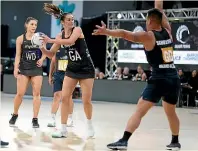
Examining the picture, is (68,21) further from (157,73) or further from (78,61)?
(157,73)

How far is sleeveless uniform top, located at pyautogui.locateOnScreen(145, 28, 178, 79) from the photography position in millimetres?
5395

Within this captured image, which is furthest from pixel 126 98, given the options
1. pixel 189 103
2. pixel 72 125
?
pixel 72 125

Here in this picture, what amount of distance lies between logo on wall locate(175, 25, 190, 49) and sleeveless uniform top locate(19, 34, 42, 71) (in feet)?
31.3

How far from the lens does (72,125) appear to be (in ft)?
26.2

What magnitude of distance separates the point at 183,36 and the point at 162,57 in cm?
1122

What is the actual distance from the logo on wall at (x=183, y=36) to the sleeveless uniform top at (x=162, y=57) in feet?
35.7

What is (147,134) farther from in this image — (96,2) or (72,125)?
(96,2)

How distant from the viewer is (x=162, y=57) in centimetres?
543

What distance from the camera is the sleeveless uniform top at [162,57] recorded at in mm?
5395

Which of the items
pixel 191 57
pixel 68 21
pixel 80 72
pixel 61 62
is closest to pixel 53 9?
pixel 68 21

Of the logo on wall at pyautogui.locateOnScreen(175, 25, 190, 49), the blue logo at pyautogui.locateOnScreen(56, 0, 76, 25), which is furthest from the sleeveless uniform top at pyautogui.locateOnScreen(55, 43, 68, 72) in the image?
the blue logo at pyautogui.locateOnScreen(56, 0, 76, 25)

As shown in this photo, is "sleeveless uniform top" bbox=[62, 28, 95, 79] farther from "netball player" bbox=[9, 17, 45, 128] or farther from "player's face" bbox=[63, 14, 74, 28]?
"netball player" bbox=[9, 17, 45, 128]

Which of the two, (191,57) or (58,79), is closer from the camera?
(58,79)

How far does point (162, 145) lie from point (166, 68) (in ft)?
A: 4.11
